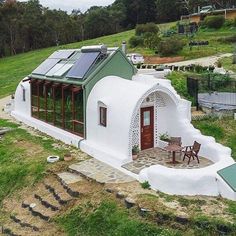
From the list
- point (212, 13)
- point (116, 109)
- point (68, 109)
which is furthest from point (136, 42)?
point (116, 109)

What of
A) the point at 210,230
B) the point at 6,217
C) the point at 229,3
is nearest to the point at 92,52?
the point at 6,217

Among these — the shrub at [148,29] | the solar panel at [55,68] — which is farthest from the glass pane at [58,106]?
the shrub at [148,29]

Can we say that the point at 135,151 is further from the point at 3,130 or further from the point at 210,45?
the point at 210,45

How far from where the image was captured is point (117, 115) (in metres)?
15.5

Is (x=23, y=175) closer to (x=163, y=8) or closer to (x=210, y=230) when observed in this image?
(x=210, y=230)

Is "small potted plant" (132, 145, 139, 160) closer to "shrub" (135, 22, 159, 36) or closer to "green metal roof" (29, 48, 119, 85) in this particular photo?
"green metal roof" (29, 48, 119, 85)

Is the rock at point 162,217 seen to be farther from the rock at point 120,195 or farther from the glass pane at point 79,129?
the glass pane at point 79,129

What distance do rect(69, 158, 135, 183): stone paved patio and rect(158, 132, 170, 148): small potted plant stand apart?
288 cm

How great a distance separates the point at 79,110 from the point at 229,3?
64.2m

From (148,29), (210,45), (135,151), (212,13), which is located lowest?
(135,151)

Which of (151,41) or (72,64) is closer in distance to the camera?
(72,64)

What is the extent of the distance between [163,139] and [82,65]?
17.0 ft

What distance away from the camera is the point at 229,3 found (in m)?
74.4

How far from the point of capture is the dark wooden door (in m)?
16.7
